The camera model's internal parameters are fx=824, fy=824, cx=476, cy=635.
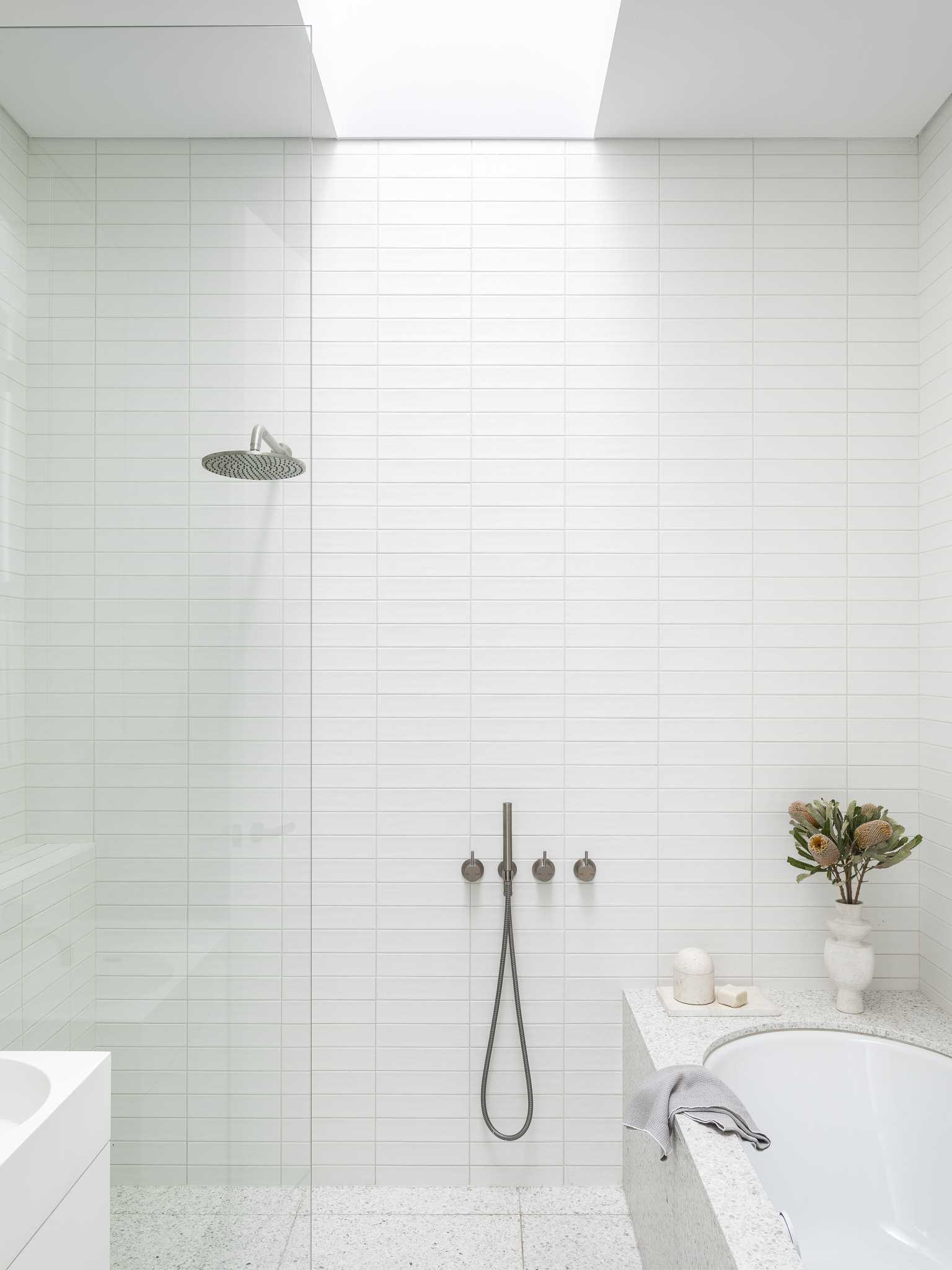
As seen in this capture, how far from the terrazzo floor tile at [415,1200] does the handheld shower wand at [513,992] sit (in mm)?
148

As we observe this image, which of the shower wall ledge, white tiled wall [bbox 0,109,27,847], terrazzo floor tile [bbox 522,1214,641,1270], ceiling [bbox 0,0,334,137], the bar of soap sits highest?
ceiling [bbox 0,0,334,137]

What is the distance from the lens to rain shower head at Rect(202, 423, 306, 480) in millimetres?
1432

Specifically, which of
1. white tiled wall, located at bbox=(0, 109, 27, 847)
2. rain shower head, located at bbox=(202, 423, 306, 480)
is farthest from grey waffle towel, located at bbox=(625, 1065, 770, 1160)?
rain shower head, located at bbox=(202, 423, 306, 480)

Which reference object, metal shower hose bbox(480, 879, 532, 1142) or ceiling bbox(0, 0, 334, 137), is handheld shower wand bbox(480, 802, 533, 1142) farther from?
ceiling bbox(0, 0, 334, 137)

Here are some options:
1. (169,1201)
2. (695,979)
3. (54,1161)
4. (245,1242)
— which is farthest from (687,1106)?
(54,1161)

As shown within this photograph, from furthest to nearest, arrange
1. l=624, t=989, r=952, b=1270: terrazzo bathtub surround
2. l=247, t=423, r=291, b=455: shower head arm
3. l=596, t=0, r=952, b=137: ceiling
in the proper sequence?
l=596, t=0, r=952, b=137: ceiling, l=247, t=423, r=291, b=455: shower head arm, l=624, t=989, r=952, b=1270: terrazzo bathtub surround

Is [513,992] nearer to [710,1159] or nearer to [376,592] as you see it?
[710,1159]

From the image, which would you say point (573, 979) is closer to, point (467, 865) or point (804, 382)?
point (467, 865)

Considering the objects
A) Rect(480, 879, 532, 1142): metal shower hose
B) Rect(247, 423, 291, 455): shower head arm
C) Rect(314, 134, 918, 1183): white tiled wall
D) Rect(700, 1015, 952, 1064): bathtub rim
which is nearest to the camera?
Rect(247, 423, 291, 455): shower head arm

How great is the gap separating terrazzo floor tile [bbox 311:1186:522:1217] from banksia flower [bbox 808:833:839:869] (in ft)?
4.10

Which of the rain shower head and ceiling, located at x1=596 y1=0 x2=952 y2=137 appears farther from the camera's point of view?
ceiling, located at x1=596 y1=0 x2=952 y2=137

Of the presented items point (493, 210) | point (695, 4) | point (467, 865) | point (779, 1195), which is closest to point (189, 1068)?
point (467, 865)

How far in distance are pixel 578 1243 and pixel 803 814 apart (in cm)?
124

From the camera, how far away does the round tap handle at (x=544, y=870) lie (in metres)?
2.29
